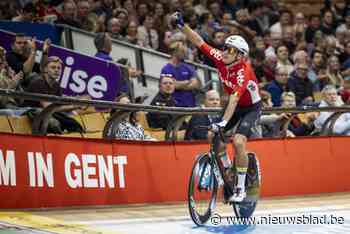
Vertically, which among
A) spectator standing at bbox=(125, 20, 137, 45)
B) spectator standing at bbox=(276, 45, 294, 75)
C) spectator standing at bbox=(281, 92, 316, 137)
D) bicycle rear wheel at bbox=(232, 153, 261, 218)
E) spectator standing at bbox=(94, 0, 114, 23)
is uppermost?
spectator standing at bbox=(94, 0, 114, 23)

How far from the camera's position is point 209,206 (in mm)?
10648

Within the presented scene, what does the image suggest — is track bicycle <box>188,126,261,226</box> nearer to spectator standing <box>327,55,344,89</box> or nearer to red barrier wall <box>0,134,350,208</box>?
red barrier wall <box>0,134,350,208</box>

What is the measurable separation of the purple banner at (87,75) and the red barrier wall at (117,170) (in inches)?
82.8

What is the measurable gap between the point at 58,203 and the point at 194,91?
13.1 feet

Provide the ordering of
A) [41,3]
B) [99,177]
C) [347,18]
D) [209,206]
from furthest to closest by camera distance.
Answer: [347,18]
[41,3]
[99,177]
[209,206]

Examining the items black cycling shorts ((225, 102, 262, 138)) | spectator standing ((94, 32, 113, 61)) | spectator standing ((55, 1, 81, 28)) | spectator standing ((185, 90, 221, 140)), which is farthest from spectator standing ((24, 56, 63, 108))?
spectator standing ((55, 1, 81, 28))

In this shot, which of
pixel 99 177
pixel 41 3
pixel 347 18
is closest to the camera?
pixel 99 177

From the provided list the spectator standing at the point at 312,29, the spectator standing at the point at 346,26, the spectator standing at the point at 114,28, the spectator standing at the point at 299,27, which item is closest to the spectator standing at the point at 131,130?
the spectator standing at the point at 114,28

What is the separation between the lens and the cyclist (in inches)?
421

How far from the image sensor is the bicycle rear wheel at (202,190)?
10430mm

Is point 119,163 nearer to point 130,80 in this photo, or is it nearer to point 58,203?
point 58,203

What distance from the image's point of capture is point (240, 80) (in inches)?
423

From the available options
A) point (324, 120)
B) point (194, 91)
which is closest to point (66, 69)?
point (194, 91)

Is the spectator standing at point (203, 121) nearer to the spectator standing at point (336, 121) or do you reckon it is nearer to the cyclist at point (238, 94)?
the cyclist at point (238, 94)
